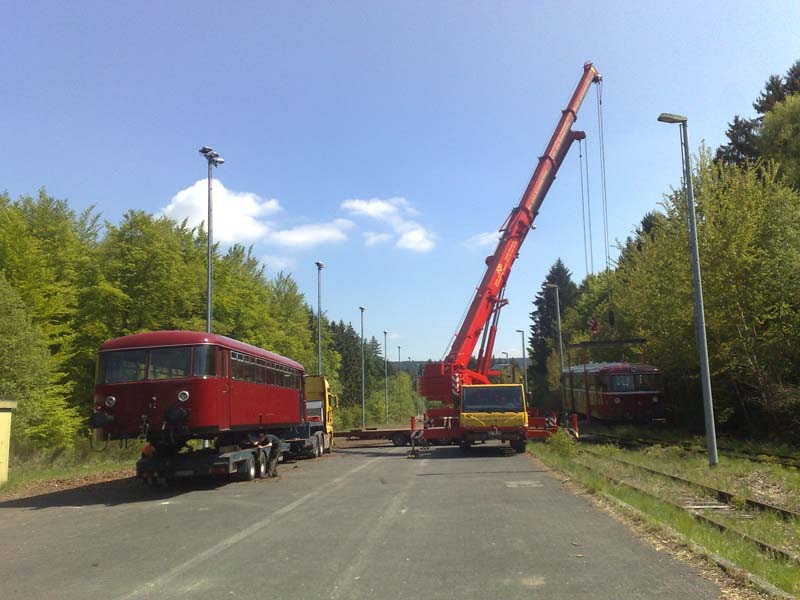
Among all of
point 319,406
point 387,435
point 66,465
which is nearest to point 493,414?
point 319,406

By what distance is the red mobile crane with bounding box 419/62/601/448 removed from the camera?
79.5 feet

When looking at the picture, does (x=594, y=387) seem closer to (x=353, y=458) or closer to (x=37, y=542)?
(x=353, y=458)

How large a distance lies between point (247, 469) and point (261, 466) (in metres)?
1.00

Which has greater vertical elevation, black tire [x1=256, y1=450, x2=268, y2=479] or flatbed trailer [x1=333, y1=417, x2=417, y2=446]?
black tire [x1=256, y1=450, x2=268, y2=479]

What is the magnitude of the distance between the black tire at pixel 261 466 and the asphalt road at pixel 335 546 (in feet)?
9.74

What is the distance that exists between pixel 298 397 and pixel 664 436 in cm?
1441

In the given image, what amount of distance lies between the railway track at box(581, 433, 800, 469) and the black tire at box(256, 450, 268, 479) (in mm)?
12671

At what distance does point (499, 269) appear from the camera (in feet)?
84.1

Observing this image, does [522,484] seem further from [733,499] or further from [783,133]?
[783,133]

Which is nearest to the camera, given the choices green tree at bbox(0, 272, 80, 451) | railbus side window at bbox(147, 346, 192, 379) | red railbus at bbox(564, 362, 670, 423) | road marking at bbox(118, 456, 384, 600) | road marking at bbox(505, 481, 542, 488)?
road marking at bbox(118, 456, 384, 600)

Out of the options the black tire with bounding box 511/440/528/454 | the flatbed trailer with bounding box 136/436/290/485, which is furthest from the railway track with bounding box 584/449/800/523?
the flatbed trailer with bounding box 136/436/290/485

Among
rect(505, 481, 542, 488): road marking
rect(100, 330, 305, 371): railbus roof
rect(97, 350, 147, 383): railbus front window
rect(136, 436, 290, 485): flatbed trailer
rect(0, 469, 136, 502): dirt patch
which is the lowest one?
rect(0, 469, 136, 502): dirt patch

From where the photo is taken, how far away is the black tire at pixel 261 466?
18391 mm

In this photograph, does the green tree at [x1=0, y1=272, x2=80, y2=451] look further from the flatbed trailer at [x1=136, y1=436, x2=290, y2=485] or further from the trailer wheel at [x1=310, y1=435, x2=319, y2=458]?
the flatbed trailer at [x1=136, y1=436, x2=290, y2=485]
